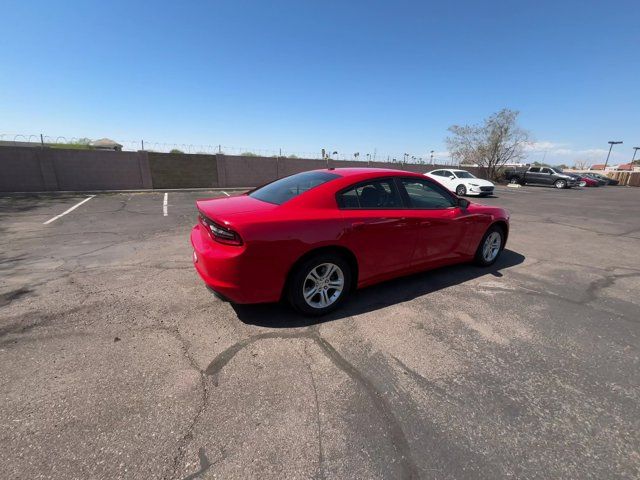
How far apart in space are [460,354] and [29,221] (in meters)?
9.80

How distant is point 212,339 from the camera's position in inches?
110

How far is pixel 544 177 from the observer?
2930 centimetres

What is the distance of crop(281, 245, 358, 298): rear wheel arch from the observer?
2.96 m

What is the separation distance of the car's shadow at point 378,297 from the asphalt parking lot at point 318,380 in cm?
3

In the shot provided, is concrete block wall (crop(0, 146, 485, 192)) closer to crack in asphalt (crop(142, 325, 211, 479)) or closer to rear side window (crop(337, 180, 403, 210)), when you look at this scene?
crack in asphalt (crop(142, 325, 211, 479))

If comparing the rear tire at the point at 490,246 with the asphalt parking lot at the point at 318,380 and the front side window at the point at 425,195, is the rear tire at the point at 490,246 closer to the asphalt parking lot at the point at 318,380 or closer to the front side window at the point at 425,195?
the asphalt parking lot at the point at 318,380

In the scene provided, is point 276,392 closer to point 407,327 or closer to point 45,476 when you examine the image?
point 45,476

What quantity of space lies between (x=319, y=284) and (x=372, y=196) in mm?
Answer: 1164

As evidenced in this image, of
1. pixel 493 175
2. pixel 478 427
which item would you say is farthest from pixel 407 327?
pixel 493 175

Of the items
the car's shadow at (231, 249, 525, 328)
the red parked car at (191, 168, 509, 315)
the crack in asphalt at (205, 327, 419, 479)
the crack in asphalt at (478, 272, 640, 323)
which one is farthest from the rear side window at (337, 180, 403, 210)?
the crack in asphalt at (478, 272, 640, 323)

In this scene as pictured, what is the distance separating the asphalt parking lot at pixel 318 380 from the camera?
1751 mm

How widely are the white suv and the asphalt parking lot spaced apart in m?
13.3

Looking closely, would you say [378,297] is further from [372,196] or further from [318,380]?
[318,380]

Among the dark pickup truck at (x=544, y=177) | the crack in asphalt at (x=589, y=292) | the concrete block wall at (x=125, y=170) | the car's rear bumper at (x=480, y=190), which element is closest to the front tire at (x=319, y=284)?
the crack in asphalt at (x=589, y=292)
